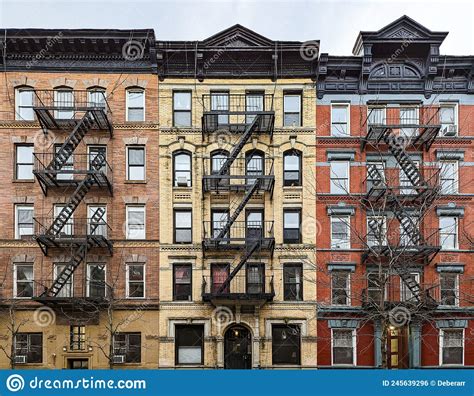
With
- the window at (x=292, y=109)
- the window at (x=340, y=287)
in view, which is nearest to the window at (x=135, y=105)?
the window at (x=292, y=109)

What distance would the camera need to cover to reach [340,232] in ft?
79.6

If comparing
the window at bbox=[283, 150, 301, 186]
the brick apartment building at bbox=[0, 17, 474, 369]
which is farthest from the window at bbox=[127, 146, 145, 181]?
the window at bbox=[283, 150, 301, 186]

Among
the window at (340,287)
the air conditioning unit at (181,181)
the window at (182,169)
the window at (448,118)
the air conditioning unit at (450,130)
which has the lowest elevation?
the window at (340,287)

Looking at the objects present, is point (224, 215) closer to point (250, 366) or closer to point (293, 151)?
point (293, 151)

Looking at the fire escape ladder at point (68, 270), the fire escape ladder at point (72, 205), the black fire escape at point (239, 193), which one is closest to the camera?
the fire escape ladder at point (68, 270)

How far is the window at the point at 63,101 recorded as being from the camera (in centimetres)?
2448

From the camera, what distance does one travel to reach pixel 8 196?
78.7 feet

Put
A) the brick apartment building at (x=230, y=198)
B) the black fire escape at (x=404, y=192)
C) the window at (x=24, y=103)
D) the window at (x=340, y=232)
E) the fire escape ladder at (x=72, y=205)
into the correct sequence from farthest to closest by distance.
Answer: the window at (x=24, y=103)
the window at (x=340, y=232)
the brick apartment building at (x=230, y=198)
the fire escape ladder at (x=72, y=205)
the black fire escape at (x=404, y=192)

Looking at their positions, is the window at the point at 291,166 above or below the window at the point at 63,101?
below

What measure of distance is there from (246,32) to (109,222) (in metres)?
11.2

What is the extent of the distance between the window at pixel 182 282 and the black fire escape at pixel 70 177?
3.38 metres

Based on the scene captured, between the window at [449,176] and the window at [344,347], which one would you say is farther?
the window at [449,176]

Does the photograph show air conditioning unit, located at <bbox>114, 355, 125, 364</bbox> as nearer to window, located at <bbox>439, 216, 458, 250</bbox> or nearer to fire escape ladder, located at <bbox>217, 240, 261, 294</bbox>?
fire escape ladder, located at <bbox>217, 240, 261, 294</bbox>

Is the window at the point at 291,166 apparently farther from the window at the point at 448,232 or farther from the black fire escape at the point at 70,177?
the black fire escape at the point at 70,177
